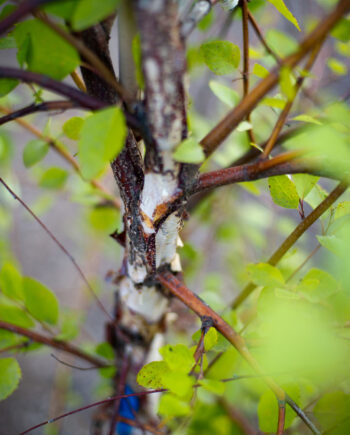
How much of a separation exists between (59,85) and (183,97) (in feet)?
0.24

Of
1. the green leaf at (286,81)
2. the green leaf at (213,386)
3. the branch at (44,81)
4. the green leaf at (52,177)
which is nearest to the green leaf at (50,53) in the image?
the branch at (44,81)

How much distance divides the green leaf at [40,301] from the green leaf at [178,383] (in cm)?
21

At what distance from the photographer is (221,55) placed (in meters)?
0.29

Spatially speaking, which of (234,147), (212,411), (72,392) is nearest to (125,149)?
(234,147)

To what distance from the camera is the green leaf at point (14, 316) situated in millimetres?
393

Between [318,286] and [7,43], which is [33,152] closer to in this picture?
[7,43]

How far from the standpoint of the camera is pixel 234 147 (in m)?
0.67

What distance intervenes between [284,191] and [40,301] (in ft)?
0.94

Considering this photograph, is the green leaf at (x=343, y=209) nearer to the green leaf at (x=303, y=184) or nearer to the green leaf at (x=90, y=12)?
the green leaf at (x=303, y=184)

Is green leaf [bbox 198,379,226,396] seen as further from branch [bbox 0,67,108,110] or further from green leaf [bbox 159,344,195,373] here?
branch [bbox 0,67,108,110]

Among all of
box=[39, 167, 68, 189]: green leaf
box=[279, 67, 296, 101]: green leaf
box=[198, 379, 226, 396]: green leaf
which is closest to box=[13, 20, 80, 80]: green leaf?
box=[279, 67, 296, 101]: green leaf

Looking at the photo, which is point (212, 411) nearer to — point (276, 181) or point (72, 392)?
point (72, 392)

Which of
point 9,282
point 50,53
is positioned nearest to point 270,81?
point 50,53

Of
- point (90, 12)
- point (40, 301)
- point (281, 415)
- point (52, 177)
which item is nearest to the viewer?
point (90, 12)
